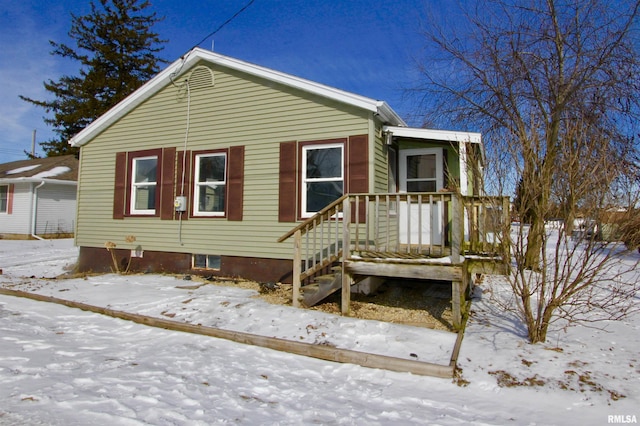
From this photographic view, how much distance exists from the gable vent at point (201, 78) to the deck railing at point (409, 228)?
4613 mm

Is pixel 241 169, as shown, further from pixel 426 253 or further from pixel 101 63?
pixel 101 63

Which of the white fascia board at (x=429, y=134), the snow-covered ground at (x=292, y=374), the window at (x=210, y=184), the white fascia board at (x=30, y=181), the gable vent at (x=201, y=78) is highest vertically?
the gable vent at (x=201, y=78)

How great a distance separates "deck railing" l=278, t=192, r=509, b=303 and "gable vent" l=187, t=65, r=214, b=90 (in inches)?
182

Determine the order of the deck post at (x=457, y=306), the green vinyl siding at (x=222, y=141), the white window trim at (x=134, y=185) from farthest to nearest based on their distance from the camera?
the white window trim at (x=134, y=185) < the green vinyl siding at (x=222, y=141) < the deck post at (x=457, y=306)

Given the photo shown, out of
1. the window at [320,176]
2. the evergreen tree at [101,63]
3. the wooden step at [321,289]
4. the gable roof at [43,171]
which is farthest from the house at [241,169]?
the evergreen tree at [101,63]

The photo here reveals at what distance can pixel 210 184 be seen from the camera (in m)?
9.06

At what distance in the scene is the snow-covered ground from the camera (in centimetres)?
315

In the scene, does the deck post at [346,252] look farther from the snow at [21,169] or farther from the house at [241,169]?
the snow at [21,169]

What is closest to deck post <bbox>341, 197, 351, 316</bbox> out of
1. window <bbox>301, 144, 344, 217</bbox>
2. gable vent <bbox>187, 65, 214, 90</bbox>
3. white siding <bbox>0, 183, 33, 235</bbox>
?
window <bbox>301, 144, 344, 217</bbox>

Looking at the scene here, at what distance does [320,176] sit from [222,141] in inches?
103

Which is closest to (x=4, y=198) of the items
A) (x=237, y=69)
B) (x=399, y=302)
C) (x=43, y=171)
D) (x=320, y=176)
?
(x=43, y=171)

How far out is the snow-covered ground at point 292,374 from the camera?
A: 10.3ft

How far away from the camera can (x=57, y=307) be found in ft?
21.2

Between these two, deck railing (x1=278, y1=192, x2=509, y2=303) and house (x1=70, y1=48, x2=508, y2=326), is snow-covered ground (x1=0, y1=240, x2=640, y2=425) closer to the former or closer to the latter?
deck railing (x1=278, y1=192, x2=509, y2=303)
